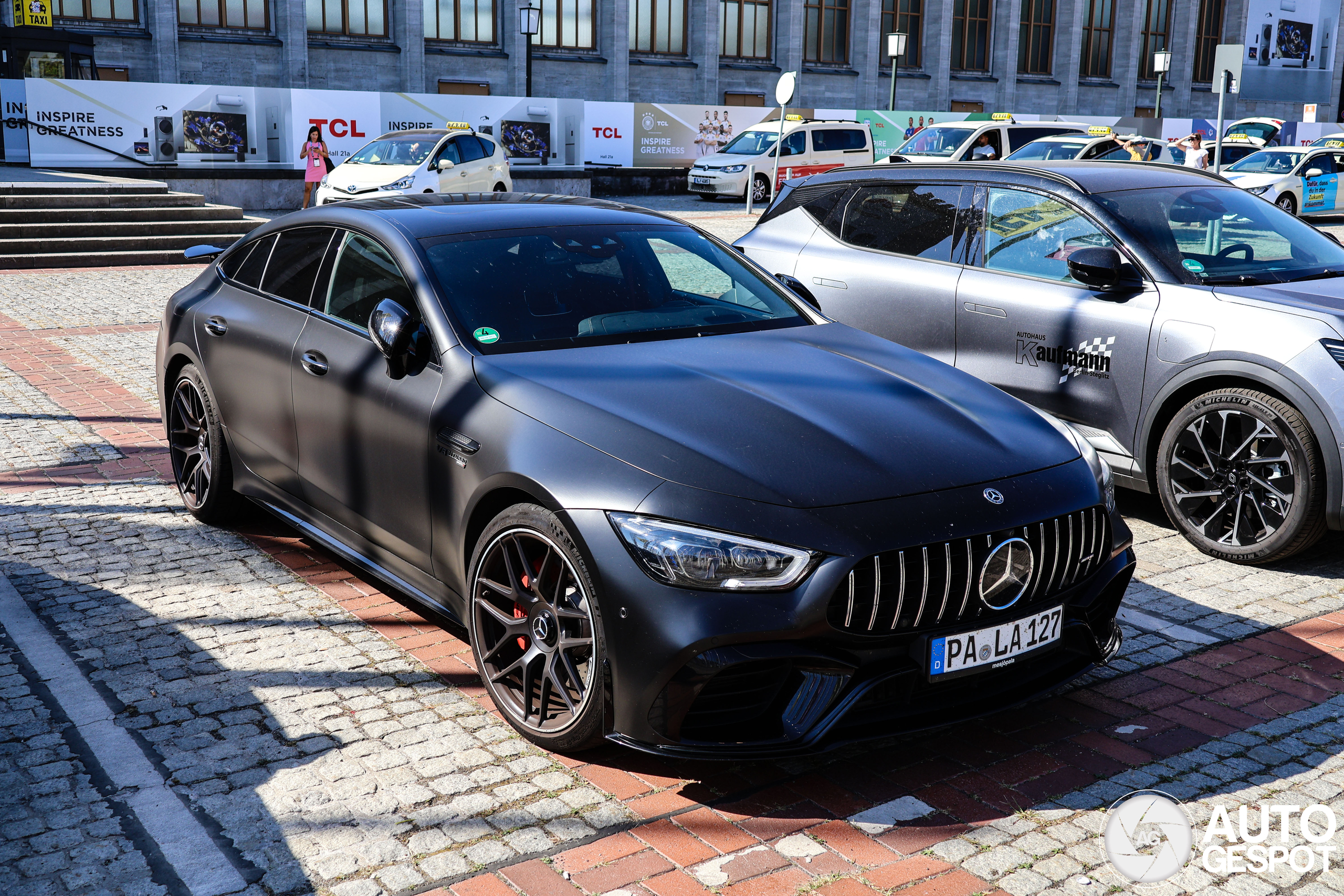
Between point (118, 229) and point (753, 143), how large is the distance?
601 inches

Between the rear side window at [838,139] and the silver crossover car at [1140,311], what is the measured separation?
22364 mm

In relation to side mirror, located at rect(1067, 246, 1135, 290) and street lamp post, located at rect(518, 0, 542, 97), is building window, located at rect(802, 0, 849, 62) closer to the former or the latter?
street lamp post, located at rect(518, 0, 542, 97)

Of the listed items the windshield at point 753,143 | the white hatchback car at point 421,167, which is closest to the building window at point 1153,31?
the windshield at point 753,143

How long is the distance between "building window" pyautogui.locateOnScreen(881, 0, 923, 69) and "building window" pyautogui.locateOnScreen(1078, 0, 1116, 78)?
903cm

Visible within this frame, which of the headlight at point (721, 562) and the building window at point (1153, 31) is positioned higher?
the building window at point (1153, 31)

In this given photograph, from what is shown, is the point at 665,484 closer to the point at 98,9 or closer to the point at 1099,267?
the point at 1099,267

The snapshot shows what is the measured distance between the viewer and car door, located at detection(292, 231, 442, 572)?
13.7 feet

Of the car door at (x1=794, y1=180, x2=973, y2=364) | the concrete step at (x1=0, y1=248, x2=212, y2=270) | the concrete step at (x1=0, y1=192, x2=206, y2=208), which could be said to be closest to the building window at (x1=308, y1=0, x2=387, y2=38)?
the concrete step at (x1=0, y1=192, x2=206, y2=208)

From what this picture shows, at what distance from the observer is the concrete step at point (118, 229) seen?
17.6 m

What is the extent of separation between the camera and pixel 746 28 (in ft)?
154

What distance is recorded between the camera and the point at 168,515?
609 cm

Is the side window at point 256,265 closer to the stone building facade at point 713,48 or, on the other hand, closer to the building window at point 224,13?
the stone building facade at point 713,48

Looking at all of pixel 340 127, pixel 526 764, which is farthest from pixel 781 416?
pixel 340 127

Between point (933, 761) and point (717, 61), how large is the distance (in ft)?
147
